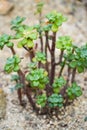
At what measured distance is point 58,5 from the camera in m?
3.62

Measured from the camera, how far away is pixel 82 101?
260 cm

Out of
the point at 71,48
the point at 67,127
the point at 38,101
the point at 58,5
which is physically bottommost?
the point at 67,127

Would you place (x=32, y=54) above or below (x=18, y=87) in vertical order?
above

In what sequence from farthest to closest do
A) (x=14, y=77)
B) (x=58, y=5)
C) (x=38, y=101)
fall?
(x=58, y=5), (x=14, y=77), (x=38, y=101)

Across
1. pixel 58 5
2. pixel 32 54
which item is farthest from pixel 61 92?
pixel 58 5

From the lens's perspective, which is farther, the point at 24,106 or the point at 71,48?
the point at 24,106

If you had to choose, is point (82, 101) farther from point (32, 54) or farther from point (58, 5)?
point (58, 5)

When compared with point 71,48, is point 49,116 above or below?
below

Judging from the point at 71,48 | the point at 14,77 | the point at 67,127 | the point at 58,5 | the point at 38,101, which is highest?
the point at 58,5

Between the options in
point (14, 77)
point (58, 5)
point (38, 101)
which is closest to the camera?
point (38, 101)

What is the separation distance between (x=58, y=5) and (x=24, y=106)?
4.59 feet

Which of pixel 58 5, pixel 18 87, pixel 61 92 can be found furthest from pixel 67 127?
pixel 58 5

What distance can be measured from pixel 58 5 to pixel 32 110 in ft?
4.66

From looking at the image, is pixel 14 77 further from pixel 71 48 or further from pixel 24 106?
pixel 71 48
